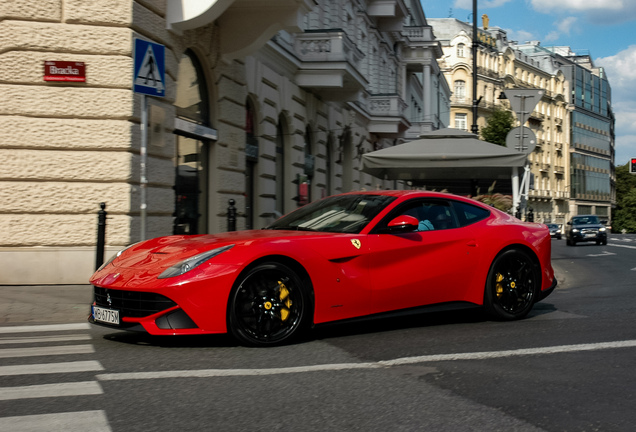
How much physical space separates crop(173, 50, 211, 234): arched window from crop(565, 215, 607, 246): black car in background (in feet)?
86.4

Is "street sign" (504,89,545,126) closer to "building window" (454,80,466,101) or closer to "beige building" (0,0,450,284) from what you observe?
"beige building" (0,0,450,284)

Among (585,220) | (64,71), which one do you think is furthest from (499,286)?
(585,220)

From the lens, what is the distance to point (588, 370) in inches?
214

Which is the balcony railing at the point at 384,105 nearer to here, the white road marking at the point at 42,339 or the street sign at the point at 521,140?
the street sign at the point at 521,140

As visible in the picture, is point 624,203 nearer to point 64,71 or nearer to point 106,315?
point 64,71

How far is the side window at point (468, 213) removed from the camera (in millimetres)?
7828

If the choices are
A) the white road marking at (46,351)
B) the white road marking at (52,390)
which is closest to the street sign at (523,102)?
the white road marking at (46,351)

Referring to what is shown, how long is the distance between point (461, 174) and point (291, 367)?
12.0 meters

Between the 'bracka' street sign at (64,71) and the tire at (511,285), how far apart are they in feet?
22.0

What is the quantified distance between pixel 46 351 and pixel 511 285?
4.31 metres

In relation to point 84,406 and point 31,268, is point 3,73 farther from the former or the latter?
point 84,406

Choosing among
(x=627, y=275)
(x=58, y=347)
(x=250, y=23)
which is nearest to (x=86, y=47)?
(x=250, y=23)

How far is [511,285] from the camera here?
8.00 metres

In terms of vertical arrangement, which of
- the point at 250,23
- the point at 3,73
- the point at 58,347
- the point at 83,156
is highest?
the point at 250,23
